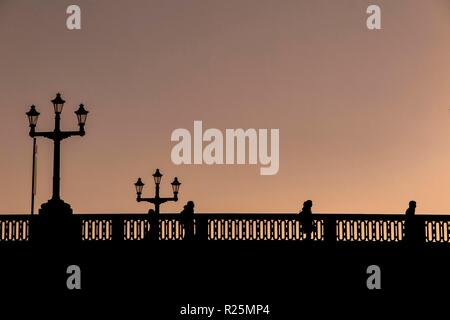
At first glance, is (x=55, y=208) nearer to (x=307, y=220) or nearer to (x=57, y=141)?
(x=57, y=141)

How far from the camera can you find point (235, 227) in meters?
37.4

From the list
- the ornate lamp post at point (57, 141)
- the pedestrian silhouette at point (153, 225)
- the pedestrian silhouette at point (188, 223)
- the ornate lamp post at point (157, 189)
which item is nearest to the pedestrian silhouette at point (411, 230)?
the pedestrian silhouette at point (188, 223)

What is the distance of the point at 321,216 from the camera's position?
36.8 metres

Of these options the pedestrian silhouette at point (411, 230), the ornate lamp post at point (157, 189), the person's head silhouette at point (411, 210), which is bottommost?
the pedestrian silhouette at point (411, 230)

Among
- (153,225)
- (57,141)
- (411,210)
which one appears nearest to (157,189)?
(153,225)

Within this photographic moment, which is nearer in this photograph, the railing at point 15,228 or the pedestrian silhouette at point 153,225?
the pedestrian silhouette at point 153,225

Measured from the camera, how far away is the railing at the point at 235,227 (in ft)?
120

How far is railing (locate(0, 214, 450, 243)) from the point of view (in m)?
36.7

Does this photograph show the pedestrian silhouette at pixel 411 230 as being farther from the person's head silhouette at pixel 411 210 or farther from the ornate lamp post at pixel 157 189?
the ornate lamp post at pixel 157 189

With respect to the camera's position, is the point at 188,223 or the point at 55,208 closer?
the point at 55,208

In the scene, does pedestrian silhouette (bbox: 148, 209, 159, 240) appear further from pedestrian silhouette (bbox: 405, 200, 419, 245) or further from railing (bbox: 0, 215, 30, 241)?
pedestrian silhouette (bbox: 405, 200, 419, 245)
